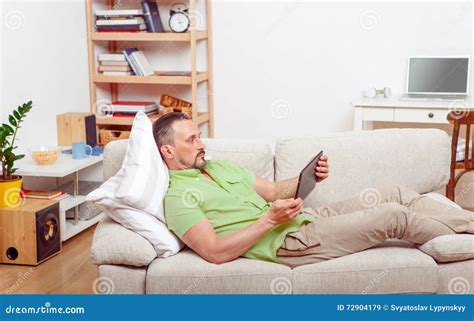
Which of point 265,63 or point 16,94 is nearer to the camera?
point 16,94

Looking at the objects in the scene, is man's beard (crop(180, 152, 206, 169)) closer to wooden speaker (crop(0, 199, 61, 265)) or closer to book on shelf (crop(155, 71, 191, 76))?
wooden speaker (crop(0, 199, 61, 265))

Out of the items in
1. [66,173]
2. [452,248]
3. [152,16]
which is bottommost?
[452,248]

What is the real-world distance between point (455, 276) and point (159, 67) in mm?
3052

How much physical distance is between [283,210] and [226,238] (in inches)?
8.8

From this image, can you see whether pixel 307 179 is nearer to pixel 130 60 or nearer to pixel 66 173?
pixel 66 173

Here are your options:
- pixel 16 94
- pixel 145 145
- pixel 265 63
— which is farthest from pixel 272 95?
pixel 145 145

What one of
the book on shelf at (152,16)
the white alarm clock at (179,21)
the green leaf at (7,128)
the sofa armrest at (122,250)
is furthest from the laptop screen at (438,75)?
the sofa armrest at (122,250)

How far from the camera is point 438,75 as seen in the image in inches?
175

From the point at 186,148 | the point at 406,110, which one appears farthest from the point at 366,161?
the point at 406,110

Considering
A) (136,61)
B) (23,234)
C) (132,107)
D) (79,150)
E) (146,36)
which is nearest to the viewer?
(23,234)

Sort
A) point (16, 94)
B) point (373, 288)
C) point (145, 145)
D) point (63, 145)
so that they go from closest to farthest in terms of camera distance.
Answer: point (373, 288) < point (145, 145) < point (16, 94) < point (63, 145)

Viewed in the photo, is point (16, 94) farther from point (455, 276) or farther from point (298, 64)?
point (455, 276)

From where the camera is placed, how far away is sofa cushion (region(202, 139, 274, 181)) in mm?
2865

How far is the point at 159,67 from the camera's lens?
195 inches
